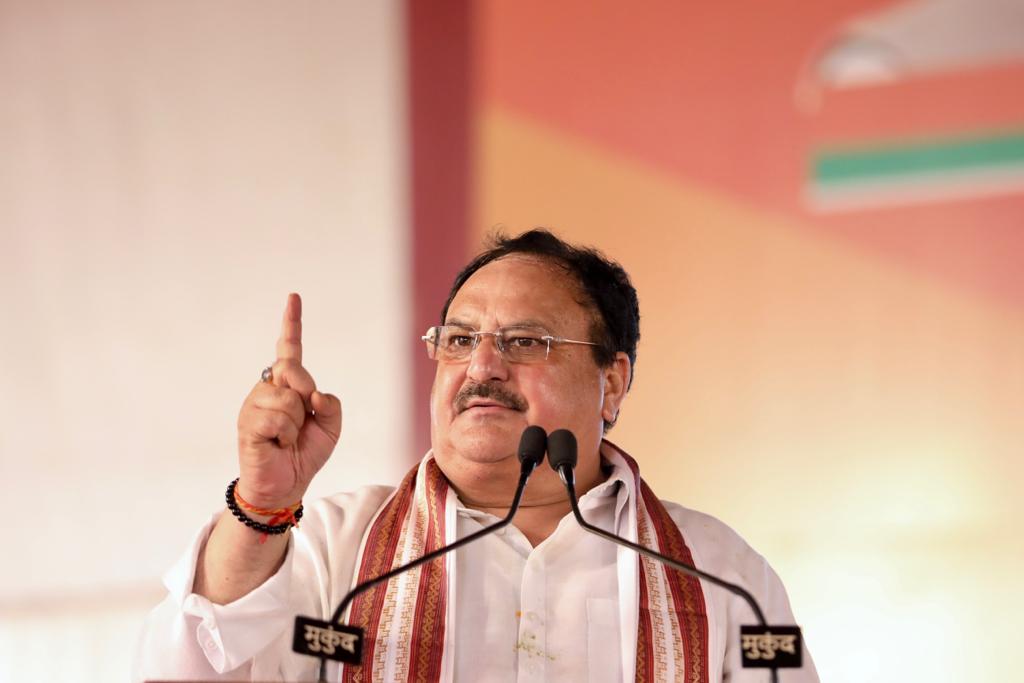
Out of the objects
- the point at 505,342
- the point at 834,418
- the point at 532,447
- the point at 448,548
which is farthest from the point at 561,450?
the point at 834,418

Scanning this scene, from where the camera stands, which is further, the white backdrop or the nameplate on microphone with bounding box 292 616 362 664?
the white backdrop

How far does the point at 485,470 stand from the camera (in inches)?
95.8

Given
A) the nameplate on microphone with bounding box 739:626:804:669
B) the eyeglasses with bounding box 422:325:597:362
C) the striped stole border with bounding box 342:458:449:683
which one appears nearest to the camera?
the nameplate on microphone with bounding box 739:626:804:669

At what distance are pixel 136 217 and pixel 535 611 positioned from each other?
2.79 m

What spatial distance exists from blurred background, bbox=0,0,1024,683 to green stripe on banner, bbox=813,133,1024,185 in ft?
0.03

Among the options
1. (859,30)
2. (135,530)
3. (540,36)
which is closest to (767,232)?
(859,30)

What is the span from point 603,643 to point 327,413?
71cm

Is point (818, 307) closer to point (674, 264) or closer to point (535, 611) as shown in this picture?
point (674, 264)

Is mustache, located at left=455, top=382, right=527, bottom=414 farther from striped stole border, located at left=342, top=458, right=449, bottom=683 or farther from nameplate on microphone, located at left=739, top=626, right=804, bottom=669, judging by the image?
nameplate on microphone, located at left=739, top=626, right=804, bottom=669

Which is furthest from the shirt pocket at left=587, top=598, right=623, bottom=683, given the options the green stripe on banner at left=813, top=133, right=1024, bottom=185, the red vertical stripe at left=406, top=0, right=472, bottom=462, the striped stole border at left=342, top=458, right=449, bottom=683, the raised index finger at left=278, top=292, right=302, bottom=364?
the green stripe on banner at left=813, top=133, right=1024, bottom=185

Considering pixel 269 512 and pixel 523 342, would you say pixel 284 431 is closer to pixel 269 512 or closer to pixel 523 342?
pixel 269 512

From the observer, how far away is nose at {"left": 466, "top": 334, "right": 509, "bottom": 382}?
246 centimetres

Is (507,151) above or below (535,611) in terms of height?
above

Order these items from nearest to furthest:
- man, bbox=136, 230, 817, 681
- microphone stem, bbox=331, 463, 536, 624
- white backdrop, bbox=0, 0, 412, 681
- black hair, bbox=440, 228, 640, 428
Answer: microphone stem, bbox=331, 463, 536, 624 → man, bbox=136, 230, 817, 681 → black hair, bbox=440, 228, 640, 428 → white backdrop, bbox=0, 0, 412, 681
